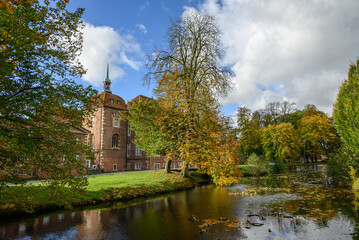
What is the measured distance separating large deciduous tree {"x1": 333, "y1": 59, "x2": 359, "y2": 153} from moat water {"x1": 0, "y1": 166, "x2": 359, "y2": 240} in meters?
5.96

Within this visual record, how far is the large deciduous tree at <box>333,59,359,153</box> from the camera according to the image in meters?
17.2

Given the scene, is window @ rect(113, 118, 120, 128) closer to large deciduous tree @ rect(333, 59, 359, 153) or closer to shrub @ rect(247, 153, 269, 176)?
shrub @ rect(247, 153, 269, 176)

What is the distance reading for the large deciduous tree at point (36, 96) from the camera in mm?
7062

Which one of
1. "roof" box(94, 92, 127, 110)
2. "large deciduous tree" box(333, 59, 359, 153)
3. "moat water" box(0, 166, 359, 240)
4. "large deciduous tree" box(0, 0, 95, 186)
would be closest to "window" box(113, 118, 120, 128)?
"roof" box(94, 92, 127, 110)

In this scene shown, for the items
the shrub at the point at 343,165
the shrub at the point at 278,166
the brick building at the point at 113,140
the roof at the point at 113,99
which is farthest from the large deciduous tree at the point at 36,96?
the shrub at the point at 278,166

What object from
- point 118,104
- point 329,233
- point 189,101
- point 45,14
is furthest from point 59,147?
point 118,104

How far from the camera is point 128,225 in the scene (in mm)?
10023

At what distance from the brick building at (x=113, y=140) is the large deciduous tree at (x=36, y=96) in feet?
89.3

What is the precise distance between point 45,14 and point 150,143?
58.6ft

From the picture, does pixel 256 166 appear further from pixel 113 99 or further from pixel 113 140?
pixel 113 99

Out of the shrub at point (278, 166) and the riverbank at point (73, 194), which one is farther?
the shrub at point (278, 166)

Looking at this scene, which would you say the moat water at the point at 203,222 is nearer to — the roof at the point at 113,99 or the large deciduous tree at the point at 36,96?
the large deciduous tree at the point at 36,96

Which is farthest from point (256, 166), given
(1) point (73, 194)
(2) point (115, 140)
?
(1) point (73, 194)

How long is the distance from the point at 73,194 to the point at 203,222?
644cm
